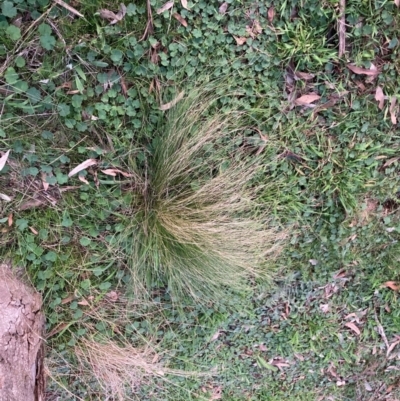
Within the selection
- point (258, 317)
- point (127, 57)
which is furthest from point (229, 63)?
point (258, 317)

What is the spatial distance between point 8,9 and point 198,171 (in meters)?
1.30

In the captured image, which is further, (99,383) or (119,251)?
(99,383)

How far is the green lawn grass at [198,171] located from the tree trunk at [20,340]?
126 millimetres

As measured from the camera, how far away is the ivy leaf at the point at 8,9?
2.02 metres

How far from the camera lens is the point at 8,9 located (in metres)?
2.03

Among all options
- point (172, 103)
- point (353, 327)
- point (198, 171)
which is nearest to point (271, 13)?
point (172, 103)

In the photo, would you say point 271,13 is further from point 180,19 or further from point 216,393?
point 216,393

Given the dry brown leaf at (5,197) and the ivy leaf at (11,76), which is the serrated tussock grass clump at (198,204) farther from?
the ivy leaf at (11,76)

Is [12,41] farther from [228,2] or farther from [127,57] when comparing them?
[228,2]

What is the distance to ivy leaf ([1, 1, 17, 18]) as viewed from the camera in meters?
2.02

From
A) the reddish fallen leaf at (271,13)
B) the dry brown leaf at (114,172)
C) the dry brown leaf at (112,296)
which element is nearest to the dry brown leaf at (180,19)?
the reddish fallen leaf at (271,13)

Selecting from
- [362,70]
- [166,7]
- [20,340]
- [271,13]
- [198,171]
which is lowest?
[20,340]

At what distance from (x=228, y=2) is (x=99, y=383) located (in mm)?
2500

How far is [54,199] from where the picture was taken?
7.71ft
